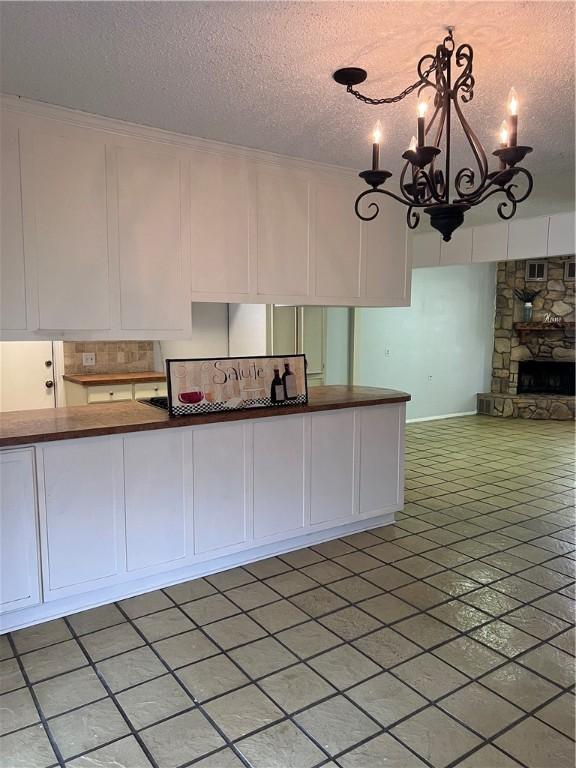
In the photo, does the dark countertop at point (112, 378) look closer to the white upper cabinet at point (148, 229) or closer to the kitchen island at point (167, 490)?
the kitchen island at point (167, 490)

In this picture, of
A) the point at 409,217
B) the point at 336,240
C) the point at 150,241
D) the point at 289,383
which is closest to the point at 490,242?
the point at 336,240

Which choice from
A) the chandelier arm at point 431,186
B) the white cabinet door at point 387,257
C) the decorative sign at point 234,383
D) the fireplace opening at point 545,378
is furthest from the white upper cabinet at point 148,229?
the fireplace opening at point 545,378

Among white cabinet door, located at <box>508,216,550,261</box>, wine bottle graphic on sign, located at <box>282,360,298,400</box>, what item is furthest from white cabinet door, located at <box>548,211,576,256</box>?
wine bottle graphic on sign, located at <box>282,360,298,400</box>

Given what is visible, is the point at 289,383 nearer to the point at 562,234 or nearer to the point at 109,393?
the point at 109,393

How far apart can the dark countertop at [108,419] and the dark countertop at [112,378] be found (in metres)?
1.33

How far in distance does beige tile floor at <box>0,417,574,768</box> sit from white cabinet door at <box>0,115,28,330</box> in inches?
58.1

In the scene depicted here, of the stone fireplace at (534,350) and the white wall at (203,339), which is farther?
the stone fireplace at (534,350)

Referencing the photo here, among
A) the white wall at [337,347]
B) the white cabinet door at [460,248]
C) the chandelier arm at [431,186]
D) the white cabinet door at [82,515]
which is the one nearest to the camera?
the chandelier arm at [431,186]

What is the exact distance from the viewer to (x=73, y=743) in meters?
1.79

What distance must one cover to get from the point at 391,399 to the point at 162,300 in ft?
5.40

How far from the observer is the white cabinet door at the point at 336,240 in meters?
3.45

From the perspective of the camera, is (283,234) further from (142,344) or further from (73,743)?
(73,743)

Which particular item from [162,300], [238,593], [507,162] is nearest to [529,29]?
[507,162]

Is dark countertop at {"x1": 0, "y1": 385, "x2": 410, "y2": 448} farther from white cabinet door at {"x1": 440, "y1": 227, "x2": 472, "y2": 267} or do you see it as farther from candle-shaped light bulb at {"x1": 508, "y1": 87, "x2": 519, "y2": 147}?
white cabinet door at {"x1": 440, "y1": 227, "x2": 472, "y2": 267}
